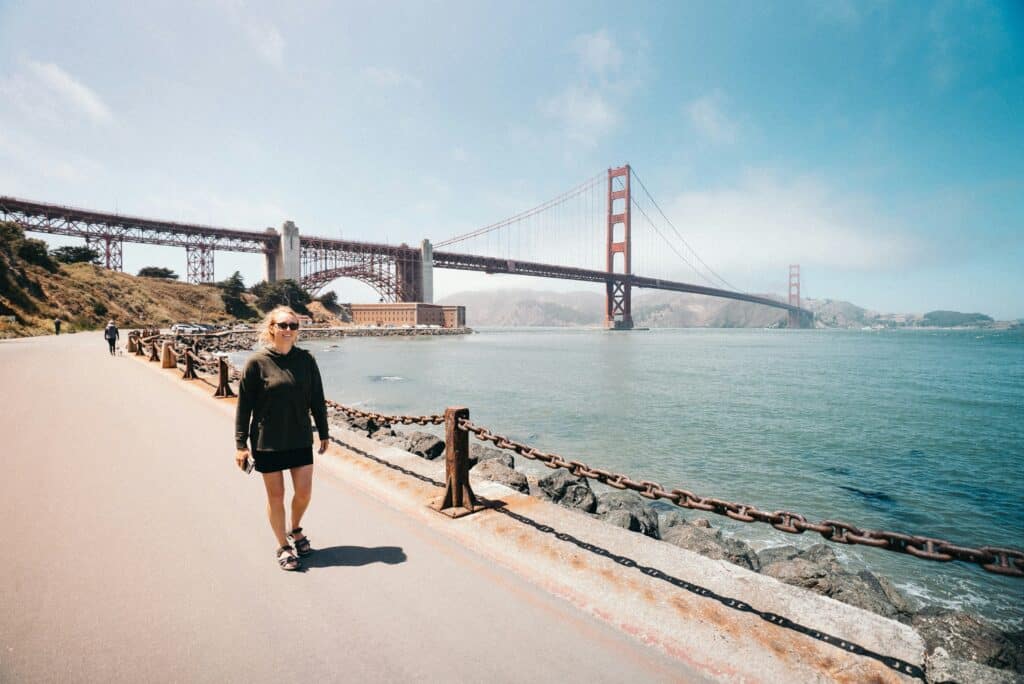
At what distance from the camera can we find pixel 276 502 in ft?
9.50

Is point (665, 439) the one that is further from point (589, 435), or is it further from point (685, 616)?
point (685, 616)

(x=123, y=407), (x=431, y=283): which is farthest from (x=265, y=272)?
(x=123, y=407)

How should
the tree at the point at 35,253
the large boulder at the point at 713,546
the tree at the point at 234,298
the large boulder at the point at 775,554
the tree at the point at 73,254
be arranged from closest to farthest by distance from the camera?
the large boulder at the point at 713,546 < the large boulder at the point at 775,554 < the tree at the point at 35,253 < the tree at the point at 73,254 < the tree at the point at 234,298

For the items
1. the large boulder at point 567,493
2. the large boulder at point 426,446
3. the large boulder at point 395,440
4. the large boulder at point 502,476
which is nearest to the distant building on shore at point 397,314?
the large boulder at point 395,440

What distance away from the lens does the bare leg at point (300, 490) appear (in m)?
2.97

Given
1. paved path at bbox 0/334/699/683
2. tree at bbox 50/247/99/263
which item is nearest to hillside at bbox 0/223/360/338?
tree at bbox 50/247/99/263

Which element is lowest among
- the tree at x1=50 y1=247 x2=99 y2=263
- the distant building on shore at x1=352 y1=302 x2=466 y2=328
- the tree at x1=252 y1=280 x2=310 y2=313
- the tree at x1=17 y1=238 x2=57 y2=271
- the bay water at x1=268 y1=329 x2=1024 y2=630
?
the bay water at x1=268 y1=329 x2=1024 y2=630

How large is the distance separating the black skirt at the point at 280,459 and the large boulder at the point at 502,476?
3.82 metres

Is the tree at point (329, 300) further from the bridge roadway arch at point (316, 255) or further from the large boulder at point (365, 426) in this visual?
the large boulder at point (365, 426)

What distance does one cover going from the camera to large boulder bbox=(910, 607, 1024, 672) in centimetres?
338

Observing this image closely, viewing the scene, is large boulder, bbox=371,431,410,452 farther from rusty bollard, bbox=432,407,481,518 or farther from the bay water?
rusty bollard, bbox=432,407,481,518

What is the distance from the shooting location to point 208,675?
201 centimetres

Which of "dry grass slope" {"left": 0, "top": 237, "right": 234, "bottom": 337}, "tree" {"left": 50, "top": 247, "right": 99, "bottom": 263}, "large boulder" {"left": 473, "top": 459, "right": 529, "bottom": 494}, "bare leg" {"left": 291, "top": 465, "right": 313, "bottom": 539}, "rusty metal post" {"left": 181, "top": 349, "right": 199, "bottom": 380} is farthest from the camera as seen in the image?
"tree" {"left": 50, "top": 247, "right": 99, "bottom": 263}

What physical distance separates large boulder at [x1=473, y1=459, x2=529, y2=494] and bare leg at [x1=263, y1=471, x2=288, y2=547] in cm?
372
